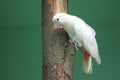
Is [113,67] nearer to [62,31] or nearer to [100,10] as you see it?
[100,10]

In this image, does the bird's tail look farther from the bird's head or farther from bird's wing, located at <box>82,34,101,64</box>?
the bird's head

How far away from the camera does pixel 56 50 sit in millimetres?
1998

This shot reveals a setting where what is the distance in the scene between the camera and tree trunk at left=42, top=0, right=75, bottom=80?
1.99 metres

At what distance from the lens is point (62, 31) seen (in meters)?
2.02

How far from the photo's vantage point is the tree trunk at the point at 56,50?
1.99m

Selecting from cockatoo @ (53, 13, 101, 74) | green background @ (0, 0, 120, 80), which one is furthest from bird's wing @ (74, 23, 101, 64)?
green background @ (0, 0, 120, 80)

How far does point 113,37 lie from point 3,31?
32.9 inches

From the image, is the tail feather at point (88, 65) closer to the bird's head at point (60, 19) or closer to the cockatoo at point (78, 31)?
the cockatoo at point (78, 31)

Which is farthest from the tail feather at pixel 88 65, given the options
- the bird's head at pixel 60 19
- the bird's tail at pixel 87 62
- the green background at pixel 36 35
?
the green background at pixel 36 35

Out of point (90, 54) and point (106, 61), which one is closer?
point (90, 54)

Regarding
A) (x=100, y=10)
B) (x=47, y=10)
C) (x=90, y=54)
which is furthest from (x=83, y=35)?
(x=100, y=10)

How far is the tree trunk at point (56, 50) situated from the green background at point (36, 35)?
0.83 metres

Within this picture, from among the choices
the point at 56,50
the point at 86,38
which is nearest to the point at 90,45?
the point at 86,38

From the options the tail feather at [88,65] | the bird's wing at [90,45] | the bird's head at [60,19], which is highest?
the bird's head at [60,19]
